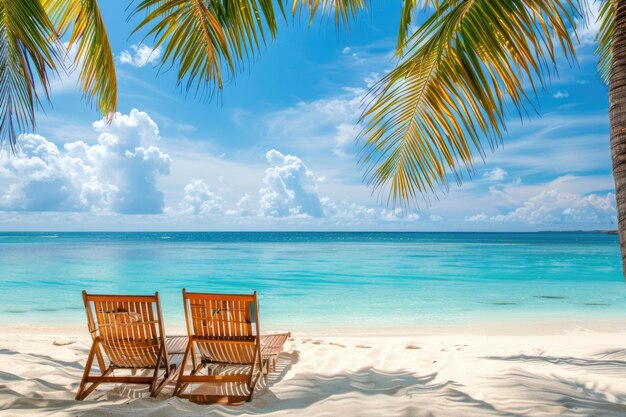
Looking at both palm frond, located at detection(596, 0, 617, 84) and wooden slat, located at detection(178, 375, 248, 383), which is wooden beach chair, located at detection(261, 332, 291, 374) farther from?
palm frond, located at detection(596, 0, 617, 84)

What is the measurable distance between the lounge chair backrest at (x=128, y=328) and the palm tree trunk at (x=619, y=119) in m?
3.03

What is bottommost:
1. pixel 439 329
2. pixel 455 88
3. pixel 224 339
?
pixel 439 329

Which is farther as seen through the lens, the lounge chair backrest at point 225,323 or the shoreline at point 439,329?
the shoreline at point 439,329

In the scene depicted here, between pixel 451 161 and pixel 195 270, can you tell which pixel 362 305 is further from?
pixel 195 270

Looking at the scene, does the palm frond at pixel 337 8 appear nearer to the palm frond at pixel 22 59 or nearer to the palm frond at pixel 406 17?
the palm frond at pixel 406 17

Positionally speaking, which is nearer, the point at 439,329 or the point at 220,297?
the point at 220,297

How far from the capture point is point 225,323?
11.5ft

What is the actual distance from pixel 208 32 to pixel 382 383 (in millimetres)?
3524

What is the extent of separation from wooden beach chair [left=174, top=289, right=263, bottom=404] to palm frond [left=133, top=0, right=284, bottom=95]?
185 cm

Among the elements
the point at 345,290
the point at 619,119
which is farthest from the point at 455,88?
the point at 345,290

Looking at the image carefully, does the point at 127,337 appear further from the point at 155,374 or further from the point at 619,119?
the point at 619,119

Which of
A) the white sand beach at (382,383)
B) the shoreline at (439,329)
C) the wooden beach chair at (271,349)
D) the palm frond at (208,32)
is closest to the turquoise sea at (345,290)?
the shoreline at (439,329)

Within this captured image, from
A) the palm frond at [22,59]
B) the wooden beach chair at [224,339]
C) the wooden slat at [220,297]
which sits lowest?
the wooden beach chair at [224,339]

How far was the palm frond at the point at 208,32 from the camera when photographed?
3.71 metres
